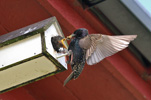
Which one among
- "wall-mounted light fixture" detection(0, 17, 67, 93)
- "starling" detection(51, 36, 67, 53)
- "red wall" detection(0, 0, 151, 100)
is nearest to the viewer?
"wall-mounted light fixture" detection(0, 17, 67, 93)

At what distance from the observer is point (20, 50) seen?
171 centimetres

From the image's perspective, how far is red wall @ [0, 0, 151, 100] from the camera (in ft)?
7.55

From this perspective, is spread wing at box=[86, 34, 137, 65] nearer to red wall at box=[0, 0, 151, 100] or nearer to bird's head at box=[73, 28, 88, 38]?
bird's head at box=[73, 28, 88, 38]

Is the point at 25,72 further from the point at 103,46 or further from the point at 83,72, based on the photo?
the point at 83,72

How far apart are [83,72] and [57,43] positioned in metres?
0.66

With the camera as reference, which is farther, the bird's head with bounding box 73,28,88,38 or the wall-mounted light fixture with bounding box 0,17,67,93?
the bird's head with bounding box 73,28,88,38

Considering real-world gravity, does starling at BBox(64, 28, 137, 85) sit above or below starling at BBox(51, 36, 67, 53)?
below

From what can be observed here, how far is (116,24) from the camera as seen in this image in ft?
8.03

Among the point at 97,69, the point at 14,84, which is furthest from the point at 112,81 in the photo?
the point at 14,84

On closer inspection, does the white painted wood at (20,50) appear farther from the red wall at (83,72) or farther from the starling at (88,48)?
the red wall at (83,72)

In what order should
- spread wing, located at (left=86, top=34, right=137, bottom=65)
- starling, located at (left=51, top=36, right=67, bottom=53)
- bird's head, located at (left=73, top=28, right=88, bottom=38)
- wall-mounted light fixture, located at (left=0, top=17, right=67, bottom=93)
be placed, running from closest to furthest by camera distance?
wall-mounted light fixture, located at (left=0, top=17, right=67, bottom=93)
starling, located at (left=51, top=36, right=67, bottom=53)
spread wing, located at (left=86, top=34, right=137, bottom=65)
bird's head, located at (left=73, top=28, right=88, bottom=38)

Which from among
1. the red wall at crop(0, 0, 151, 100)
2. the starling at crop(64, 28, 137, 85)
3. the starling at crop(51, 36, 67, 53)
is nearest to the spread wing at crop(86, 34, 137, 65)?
the starling at crop(64, 28, 137, 85)

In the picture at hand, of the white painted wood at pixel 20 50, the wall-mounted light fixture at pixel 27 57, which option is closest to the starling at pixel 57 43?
the wall-mounted light fixture at pixel 27 57

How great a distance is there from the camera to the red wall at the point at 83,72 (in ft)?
7.55
